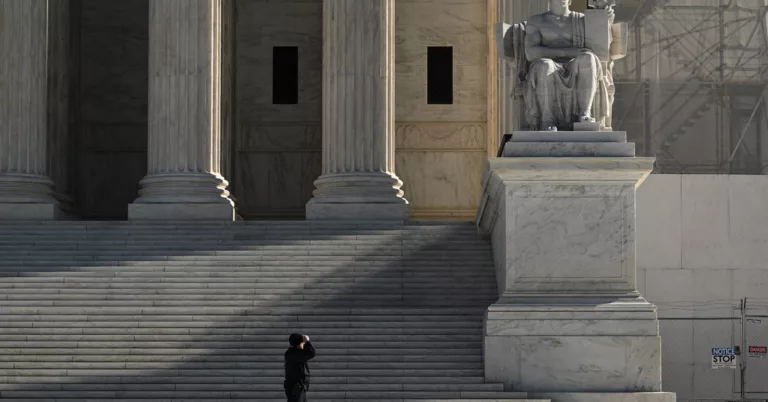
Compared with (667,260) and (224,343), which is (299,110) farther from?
(224,343)

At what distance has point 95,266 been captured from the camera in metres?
31.7

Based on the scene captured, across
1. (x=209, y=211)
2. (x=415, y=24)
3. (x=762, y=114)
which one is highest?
(x=415, y=24)

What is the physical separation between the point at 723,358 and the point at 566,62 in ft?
21.9

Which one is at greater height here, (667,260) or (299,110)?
(299,110)

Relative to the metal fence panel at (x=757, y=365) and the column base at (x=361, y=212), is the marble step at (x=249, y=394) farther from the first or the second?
the column base at (x=361, y=212)

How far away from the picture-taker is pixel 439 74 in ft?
147

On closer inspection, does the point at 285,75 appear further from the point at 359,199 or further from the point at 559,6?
the point at 559,6

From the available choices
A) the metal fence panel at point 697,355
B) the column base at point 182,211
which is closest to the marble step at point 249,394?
the metal fence panel at point 697,355

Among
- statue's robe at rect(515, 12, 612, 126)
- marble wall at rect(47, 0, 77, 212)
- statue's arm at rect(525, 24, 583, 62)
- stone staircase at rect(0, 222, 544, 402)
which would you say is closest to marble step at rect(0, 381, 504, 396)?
stone staircase at rect(0, 222, 544, 402)

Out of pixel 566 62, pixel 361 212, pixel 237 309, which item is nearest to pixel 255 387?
pixel 237 309

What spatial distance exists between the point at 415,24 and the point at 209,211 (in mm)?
11699

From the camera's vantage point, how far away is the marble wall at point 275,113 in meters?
44.2

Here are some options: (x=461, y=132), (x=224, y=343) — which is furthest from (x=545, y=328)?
(x=461, y=132)

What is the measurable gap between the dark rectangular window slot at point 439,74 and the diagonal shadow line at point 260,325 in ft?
37.1
